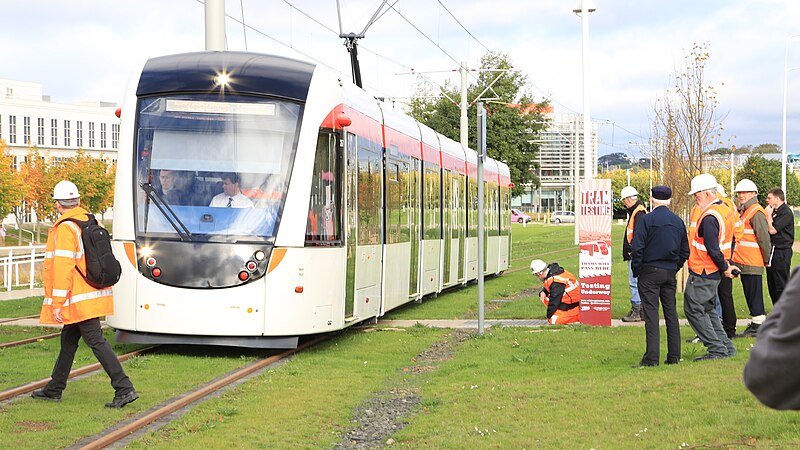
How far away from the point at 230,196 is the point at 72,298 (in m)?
3.77

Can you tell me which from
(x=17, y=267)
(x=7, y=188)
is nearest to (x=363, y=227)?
(x=17, y=267)

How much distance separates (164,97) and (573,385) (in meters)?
6.07

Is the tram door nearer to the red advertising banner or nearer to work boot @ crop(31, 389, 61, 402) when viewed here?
the red advertising banner

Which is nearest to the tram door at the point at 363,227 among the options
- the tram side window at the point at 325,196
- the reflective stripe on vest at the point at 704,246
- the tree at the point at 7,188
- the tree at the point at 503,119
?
the tram side window at the point at 325,196

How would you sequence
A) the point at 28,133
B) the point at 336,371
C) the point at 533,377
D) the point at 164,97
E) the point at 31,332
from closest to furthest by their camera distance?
the point at 533,377 → the point at 336,371 → the point at 164,97 → the point at 31,332 → the point at 28,133

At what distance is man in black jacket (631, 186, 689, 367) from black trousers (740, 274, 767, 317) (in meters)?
3.27

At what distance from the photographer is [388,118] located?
17359 mm

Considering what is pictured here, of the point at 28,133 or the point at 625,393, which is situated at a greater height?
the point at 28,133

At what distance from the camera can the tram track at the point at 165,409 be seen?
7.76 meters

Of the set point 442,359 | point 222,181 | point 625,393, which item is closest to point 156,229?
point 222,181

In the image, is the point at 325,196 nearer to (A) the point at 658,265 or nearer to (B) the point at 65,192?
(A) the point at 658,265

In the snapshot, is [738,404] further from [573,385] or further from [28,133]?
[28,133]

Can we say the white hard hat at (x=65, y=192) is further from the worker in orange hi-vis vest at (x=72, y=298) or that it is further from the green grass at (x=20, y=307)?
the green grass at (x=20, y=307)

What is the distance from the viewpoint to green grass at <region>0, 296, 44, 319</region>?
1905cm
